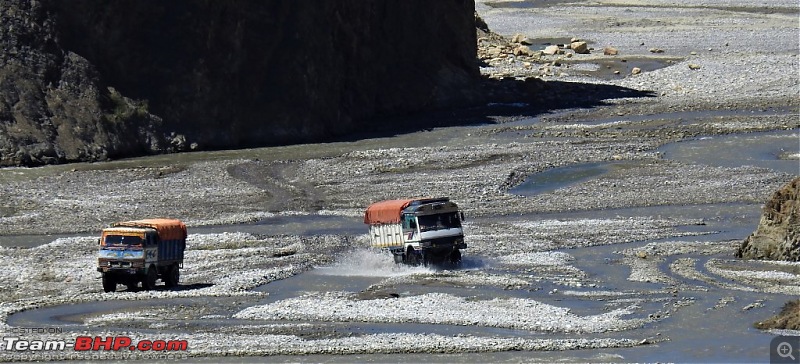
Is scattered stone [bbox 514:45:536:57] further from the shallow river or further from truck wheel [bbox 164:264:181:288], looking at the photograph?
truck wheel [bbox 164:264:181:288]

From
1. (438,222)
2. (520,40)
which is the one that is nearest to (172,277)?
(438,222)

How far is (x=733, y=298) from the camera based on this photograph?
3603 centimetres

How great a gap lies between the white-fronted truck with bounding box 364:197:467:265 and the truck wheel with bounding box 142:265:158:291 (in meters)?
7.14

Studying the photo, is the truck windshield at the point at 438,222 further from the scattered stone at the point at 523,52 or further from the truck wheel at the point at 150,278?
the scattered stone at the point at 523,52

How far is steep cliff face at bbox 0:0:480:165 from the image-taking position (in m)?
73.1

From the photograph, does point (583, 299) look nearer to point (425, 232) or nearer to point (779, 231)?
point (425, 232)

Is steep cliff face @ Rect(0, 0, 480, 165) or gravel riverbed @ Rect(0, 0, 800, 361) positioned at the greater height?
steep cliff face @ Rect(0, 0, 480, 165)

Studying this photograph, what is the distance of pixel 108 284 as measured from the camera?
131ft

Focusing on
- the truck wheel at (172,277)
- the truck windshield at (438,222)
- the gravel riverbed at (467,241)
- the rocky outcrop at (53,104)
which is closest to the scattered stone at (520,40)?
the gravel riverbed at (467,241)

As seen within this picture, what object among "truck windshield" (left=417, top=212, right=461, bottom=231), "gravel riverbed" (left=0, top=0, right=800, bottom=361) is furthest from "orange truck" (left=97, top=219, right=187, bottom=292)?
"truck windshield" (left=417, top=212, right=461, bottom=231)

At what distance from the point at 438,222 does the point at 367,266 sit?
2712mm

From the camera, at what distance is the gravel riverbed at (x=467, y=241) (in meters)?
33.4

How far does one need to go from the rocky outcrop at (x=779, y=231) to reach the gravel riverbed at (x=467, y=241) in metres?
0.83

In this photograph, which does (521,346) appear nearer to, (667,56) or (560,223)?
(560,223)
